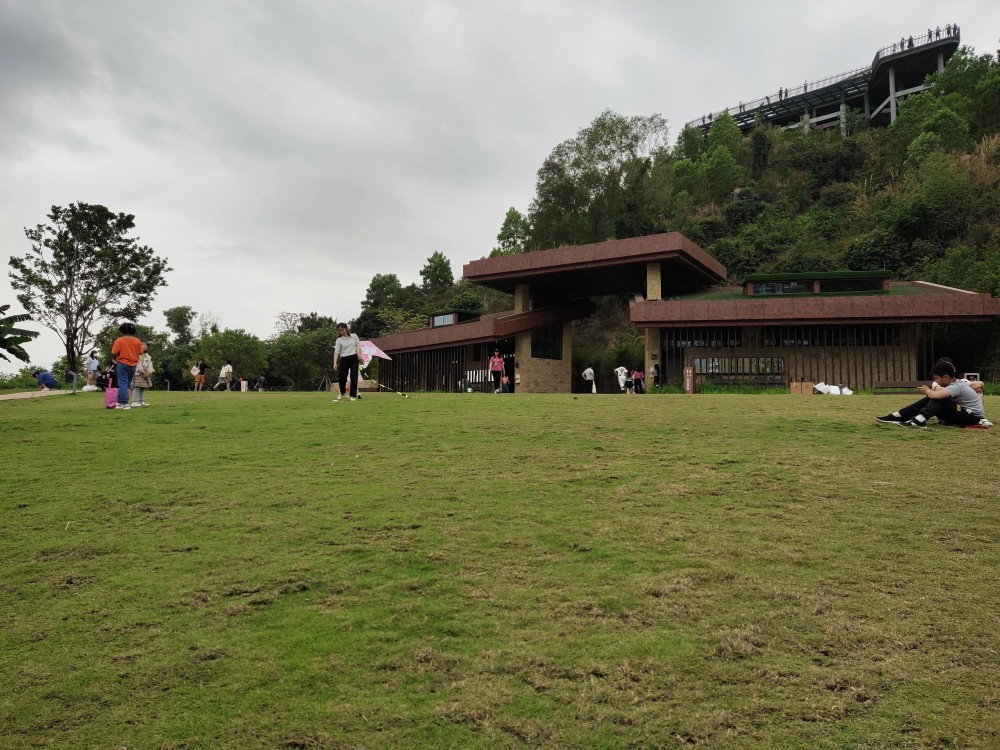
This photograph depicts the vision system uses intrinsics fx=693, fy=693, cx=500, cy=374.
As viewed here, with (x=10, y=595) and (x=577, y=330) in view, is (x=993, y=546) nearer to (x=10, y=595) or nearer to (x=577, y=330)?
(x=10, y=595)

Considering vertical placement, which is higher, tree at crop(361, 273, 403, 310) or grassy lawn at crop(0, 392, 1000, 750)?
tree at crop(361, 273, 403, 310)

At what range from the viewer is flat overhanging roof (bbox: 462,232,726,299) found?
3312 centimetres

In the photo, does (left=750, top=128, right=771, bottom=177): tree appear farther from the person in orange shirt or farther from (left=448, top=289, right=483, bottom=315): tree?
the person in orange shirt

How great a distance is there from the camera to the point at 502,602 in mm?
4133

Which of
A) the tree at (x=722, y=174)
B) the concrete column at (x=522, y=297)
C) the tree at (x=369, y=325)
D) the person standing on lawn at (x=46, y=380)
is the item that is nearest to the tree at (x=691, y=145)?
the tree at (x=722, y=174)

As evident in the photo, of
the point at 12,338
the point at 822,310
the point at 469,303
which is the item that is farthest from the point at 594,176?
the point at 12,338

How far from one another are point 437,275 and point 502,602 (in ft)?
261

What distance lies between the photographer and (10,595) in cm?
445

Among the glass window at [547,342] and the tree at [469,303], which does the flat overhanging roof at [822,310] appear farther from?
the tree at [469,303]

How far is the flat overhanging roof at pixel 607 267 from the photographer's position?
33.1 m

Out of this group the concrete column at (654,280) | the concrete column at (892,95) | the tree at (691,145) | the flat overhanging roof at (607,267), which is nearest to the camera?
the flat overhanging roof at (607,267)

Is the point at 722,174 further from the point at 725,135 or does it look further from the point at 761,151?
the point at 725,135

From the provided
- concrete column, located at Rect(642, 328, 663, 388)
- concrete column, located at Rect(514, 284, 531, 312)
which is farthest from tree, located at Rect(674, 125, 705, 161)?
concrete column, located at Rect(642, 328, 663, 388)

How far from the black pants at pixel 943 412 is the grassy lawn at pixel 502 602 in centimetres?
289
